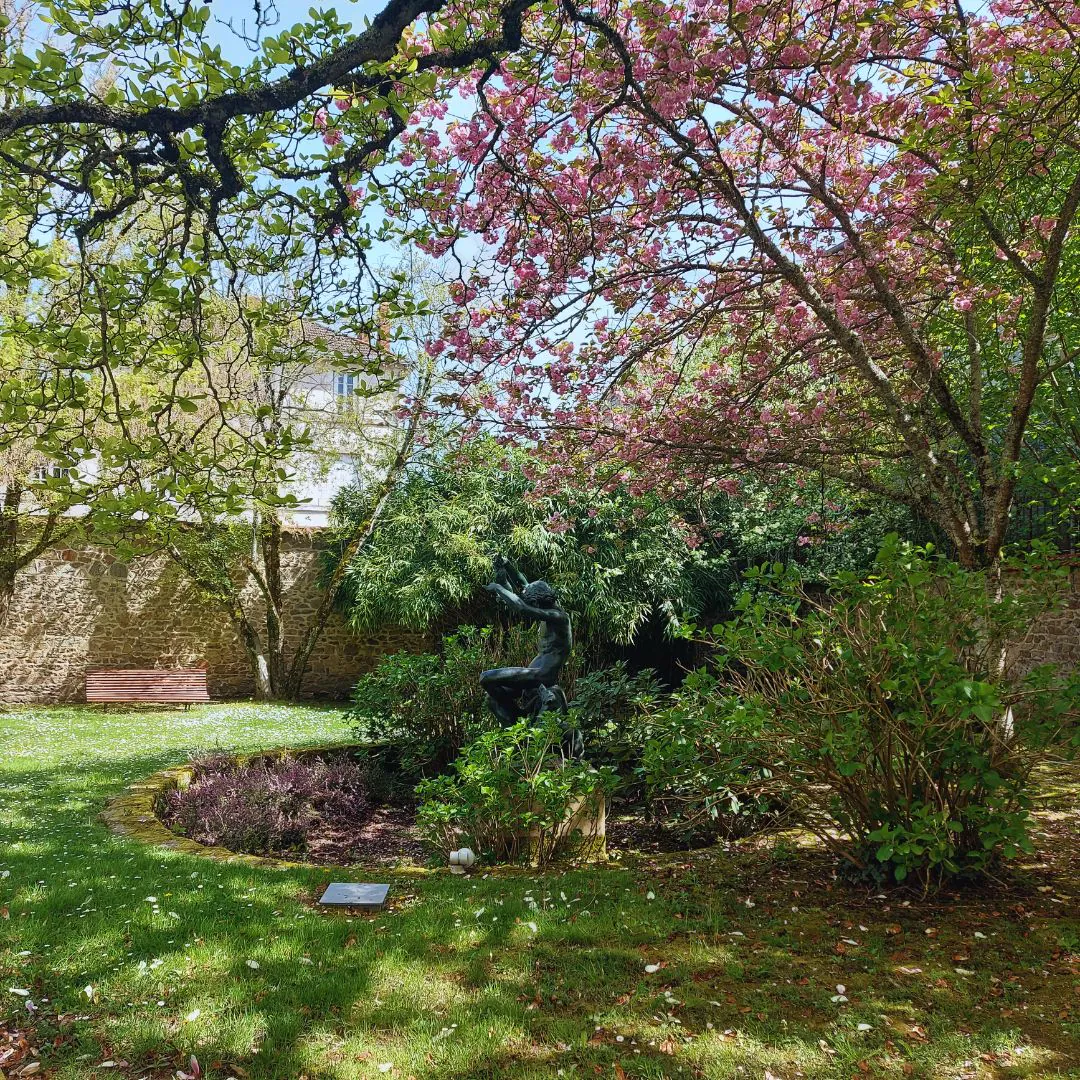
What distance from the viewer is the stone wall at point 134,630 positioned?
1273cm

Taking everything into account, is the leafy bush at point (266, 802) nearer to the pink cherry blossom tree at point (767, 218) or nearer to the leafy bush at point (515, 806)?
the leafy bush at point (515, 806)

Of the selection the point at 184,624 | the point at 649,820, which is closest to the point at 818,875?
the point at 649,820

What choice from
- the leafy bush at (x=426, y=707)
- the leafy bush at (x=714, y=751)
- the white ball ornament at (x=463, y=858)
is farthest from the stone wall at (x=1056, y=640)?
the white ball ornament at (x=463, y=858)

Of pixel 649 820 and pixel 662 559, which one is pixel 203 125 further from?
pixel 662 559

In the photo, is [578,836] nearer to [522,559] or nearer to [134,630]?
[522,559]

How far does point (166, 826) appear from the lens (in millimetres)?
5160

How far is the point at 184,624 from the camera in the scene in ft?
44.5

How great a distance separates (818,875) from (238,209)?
171 inches

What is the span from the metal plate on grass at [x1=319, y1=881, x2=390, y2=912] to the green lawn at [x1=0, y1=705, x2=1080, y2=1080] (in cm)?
11

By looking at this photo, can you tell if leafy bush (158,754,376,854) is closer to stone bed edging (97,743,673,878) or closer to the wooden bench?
stone bed edging (97,743,673,878)

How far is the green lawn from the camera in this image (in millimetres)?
2406

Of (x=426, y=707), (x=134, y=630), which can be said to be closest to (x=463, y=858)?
(x=426, y=707)

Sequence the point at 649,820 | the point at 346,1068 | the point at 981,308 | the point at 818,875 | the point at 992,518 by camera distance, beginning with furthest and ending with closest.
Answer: the point at 981,308, the point at 649,820, the point at 992,518, the point at 818,875, the point at 346,1068

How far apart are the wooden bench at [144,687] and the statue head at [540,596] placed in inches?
331
